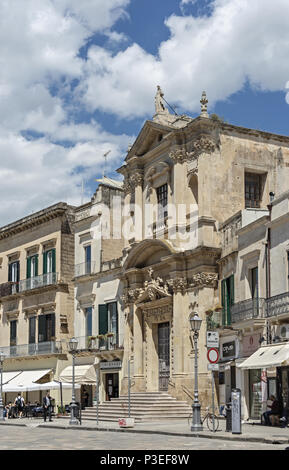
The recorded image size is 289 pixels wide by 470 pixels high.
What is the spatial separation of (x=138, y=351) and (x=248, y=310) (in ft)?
36.1

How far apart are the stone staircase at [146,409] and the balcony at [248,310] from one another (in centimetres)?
578

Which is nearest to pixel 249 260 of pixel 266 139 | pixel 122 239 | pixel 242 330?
pixel 242 330

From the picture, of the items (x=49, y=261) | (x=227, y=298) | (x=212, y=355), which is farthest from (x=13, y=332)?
(x=212, y=355)

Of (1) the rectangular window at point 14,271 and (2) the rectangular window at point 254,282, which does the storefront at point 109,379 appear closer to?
(2) the rectangular window at point 254,282

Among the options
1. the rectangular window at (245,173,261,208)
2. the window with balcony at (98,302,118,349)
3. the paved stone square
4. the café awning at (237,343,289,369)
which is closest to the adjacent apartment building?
the window with balcony at (98,302,118,349)

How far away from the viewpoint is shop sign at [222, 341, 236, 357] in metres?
31.7

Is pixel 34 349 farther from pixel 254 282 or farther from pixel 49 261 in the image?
pixel 254 282

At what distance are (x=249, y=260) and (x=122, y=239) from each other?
14.6 metres

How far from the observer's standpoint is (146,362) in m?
38.5

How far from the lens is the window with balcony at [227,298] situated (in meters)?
32.6

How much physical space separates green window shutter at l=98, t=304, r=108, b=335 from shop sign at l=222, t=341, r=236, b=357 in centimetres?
1082

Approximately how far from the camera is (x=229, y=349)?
3225cm

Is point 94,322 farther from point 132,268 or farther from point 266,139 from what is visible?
point 266,139

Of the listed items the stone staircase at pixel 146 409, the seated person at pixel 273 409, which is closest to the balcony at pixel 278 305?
the seated person at pixel 273 409
